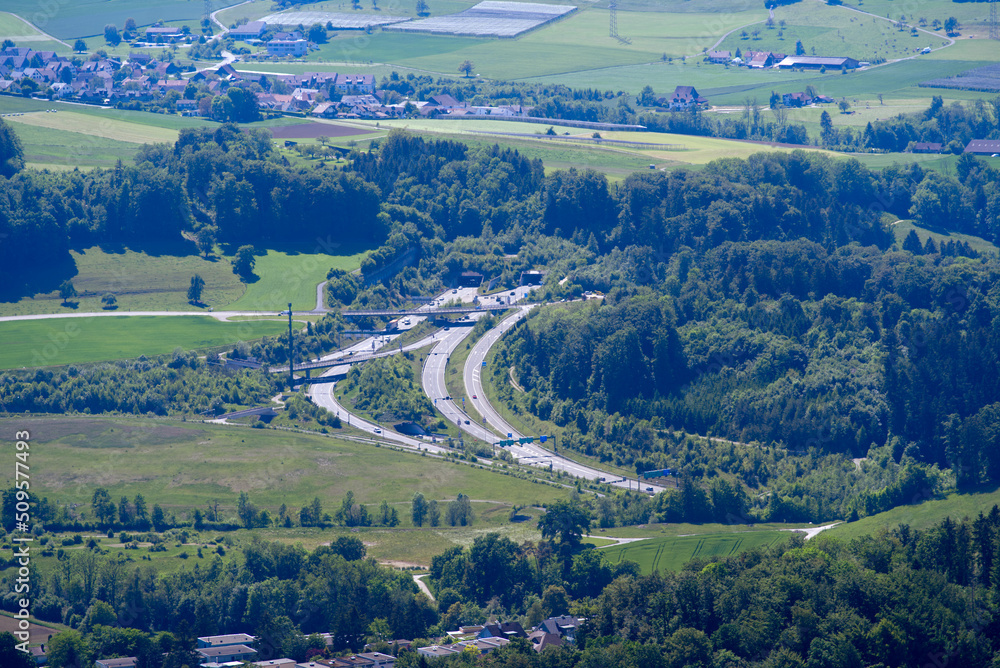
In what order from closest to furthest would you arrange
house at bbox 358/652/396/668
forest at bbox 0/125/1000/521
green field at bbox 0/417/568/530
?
house at bbox 358/652/396/668, green field at bbox 0/417/568/530, forest at bbox 0/125/1000/521

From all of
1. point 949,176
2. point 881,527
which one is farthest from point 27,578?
point 949,176

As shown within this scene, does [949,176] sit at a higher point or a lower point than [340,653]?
higher

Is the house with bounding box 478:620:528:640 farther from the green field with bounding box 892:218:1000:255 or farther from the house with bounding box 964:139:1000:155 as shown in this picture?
the house with bounding box 964:139:1000:155

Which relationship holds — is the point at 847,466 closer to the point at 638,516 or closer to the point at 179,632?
the point at 638,516

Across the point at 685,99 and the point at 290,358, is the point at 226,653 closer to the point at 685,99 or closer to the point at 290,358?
the point at 290,358

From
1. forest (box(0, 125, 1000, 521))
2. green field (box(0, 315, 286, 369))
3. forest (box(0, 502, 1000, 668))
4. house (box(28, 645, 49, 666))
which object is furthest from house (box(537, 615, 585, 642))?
green field (box(0, 315, 286, 369))
